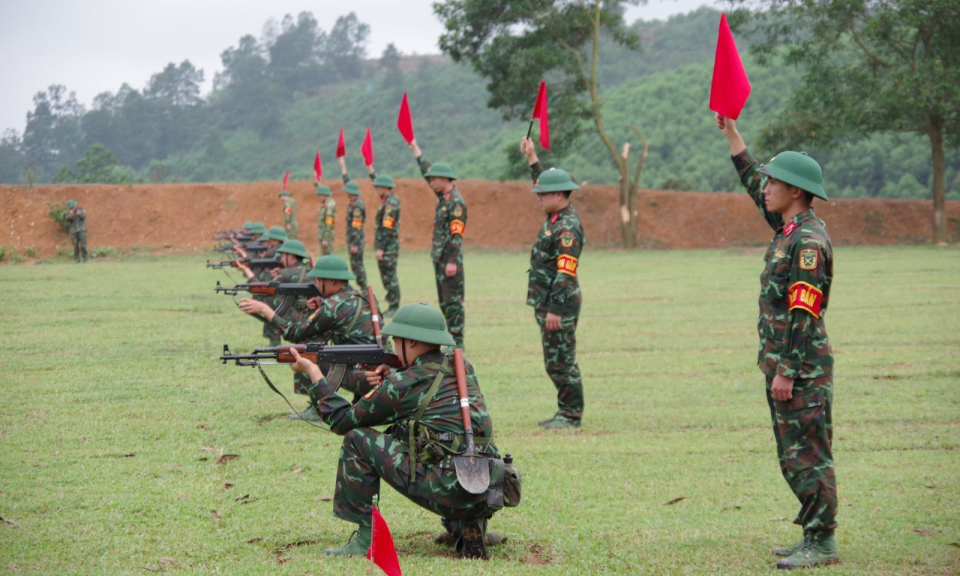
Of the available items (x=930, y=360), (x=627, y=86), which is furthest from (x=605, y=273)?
(x=627, y=86)

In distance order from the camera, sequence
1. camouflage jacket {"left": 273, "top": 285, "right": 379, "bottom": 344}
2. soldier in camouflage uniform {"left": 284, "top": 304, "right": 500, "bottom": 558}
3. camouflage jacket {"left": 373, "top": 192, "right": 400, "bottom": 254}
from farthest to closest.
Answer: camouflage jacket {"left": 373, "top": 192, "right": 400, "bottom": 254}
camouflage jacket {"left": 273, "top": 285, "right": 379, "bottom": 344}
soldier in camouflage uniform {"left": 284, "top": 304, "right": 500, "bottom": 558}

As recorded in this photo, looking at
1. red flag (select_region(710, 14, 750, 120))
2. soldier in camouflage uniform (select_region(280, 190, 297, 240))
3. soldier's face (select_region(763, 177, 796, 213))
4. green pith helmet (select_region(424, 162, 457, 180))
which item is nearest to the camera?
soldier's face (select_region(763, 177, 796, 213))

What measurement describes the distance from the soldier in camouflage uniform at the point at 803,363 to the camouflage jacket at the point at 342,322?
3.72 meters

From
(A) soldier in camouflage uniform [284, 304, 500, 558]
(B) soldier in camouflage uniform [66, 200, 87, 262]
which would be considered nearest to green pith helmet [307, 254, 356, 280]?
(A) soldier in camouflage uniform [284, 304, 500, 558]

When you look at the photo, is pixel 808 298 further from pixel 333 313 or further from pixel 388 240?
pixel 388 240

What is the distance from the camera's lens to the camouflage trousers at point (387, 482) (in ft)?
17.4

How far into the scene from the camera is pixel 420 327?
17.8 feet

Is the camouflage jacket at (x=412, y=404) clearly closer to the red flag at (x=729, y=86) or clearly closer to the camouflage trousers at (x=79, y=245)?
the red flag at (x=729, y=86)

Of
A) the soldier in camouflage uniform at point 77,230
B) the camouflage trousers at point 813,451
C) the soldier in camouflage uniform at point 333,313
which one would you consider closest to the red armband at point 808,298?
the camouflage trousers at point 813,451

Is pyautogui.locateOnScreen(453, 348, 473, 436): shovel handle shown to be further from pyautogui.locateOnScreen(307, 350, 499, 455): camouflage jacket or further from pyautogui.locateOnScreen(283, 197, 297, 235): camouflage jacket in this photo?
pyautogui.locateOnScreen(283, 197, 297, 235): camouflage jacket

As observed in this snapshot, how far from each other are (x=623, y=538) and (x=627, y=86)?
214ft

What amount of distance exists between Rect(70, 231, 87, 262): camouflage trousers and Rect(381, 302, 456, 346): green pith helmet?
28380 millimetres

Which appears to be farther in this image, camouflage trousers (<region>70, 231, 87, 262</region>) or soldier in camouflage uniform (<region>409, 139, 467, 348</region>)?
camouflage trousers (<region>70, 231, 87, 262</region>)

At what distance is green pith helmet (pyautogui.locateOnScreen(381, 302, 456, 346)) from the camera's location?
5.38 meters
